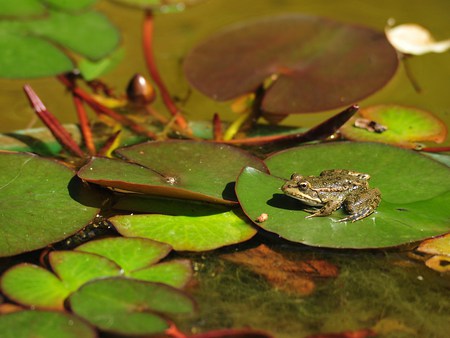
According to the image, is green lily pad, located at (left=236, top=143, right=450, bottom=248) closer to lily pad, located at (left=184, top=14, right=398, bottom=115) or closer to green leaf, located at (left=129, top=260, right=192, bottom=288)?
green leaf, located at (left=129, top=260, right=192, bottom=288)

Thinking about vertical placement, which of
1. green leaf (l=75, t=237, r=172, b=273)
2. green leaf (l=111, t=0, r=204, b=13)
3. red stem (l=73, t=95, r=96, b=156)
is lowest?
green leaf (l=75, t=237, r=172, b=273)

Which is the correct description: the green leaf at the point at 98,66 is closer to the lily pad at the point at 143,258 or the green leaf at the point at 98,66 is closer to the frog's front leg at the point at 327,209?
the lily pad at the point at 143,258

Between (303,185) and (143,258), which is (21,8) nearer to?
(143,258)

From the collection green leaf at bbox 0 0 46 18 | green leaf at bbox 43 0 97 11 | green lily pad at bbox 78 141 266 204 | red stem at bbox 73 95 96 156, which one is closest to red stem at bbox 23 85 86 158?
red stem at bbox 73 95 96 156

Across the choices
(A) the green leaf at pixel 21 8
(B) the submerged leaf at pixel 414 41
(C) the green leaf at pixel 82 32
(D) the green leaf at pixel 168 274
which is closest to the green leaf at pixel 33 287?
(D) the green leaf at pixel 168 274

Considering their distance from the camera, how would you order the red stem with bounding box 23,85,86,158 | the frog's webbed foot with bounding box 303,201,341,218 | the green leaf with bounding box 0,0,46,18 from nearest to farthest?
the frog's webbed foot with bounding box 303,201,341,218 → the red stem with bounding box 23,85,86,158 → the green leaf with bounding box 0,0,46,18

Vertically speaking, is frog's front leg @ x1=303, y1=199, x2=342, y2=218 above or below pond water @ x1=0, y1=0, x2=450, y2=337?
above

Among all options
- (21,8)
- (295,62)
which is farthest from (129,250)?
(21,8)
